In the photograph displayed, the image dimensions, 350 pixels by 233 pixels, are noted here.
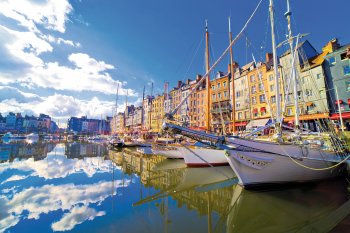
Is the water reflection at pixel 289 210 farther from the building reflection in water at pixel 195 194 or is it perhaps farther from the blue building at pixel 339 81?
the blue building at pixel 339 81

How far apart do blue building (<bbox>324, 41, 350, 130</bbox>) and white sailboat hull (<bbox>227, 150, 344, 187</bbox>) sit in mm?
21905

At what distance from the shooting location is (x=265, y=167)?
1007 cm

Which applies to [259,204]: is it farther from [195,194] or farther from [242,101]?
[242,101]

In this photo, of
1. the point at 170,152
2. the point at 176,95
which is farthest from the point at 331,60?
the point at 176,95

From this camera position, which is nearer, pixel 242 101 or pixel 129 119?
pixel 242 101

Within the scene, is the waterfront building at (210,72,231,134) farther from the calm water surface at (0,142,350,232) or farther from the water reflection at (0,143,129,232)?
the water reflection at (0,143,129,232)

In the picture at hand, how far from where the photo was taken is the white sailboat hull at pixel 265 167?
32.9 feet

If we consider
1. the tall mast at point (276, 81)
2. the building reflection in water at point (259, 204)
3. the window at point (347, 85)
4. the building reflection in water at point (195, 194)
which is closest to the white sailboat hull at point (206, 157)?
the building reflection in water at point (195, 194)

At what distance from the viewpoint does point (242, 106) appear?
1601 inches

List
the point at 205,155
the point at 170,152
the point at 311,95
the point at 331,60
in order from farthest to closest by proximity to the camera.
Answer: the point at 311,95, the point at 331,60, the point at 170,152, the point at 205,155

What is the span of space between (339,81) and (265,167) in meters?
28.0

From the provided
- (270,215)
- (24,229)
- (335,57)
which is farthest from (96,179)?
(335,57)

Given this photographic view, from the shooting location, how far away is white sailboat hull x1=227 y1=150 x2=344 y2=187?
10.0 m

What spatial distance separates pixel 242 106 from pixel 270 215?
35.7m
